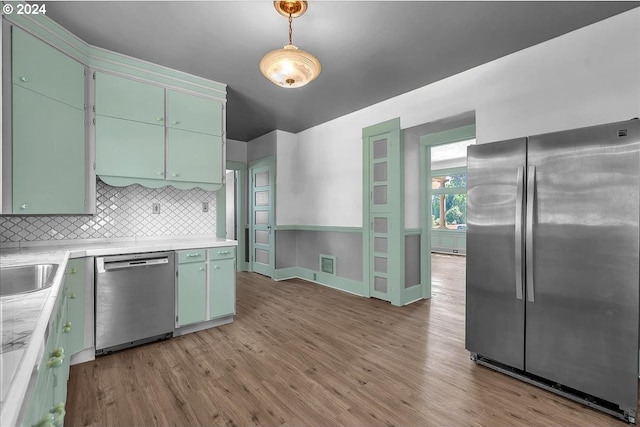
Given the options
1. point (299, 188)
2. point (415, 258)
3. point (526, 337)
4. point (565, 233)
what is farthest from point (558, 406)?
point (299, 188)

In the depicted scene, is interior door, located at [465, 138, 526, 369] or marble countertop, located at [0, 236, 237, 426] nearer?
marble countertop, located at [0, 236, 237, 426]

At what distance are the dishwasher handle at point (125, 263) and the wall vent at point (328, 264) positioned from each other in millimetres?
2755

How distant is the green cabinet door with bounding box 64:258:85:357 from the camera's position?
235 centimetres

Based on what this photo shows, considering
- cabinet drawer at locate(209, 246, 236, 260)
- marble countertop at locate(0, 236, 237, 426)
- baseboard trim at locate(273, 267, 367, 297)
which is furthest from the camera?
baseboard trim at locate(273, 267, 367, 297)

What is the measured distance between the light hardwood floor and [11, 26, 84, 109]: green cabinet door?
2132 millimetres

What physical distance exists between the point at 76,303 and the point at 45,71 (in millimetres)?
1870

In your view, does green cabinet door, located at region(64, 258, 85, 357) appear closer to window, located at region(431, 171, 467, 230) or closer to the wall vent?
the wall vent

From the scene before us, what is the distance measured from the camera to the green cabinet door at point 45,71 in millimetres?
2217

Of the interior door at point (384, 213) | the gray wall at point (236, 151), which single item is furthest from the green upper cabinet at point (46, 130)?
the gray wall at point (236, 151)

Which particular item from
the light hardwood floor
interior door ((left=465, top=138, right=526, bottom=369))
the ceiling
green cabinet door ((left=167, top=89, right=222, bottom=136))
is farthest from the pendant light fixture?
the light hardwood floor

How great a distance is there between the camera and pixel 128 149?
2.95 metres

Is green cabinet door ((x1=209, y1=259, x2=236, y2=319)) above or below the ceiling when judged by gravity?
below

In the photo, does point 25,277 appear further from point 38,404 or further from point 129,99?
point 129,99

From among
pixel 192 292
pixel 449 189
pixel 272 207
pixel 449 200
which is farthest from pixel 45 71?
pixel 449 200
